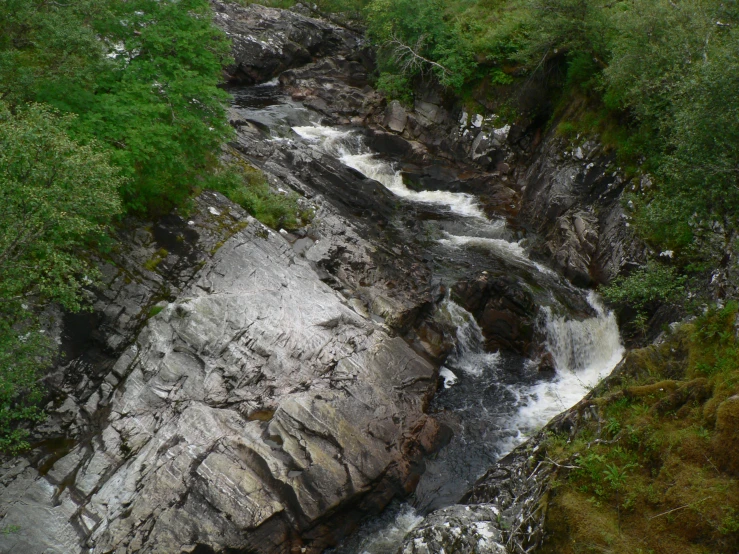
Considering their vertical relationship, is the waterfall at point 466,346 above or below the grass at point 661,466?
below

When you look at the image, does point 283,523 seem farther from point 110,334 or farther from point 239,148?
point 239,148

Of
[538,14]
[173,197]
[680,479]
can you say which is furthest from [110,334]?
[538,14]

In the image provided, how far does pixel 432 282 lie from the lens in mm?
23016

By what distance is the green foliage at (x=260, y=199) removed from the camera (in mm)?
20938

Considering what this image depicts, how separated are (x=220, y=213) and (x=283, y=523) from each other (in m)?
11.9

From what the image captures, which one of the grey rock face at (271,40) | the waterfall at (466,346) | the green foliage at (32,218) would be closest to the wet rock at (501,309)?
the waterfall at (466,346)

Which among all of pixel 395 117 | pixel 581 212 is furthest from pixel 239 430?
pixel 395 117

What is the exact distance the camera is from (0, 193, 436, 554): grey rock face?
12.3 m

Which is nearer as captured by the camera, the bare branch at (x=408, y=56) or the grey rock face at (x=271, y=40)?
the bare branch at (x=408, y=56)

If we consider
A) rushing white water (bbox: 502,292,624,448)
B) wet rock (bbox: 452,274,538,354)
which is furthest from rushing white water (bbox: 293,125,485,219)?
rushing white water (bbox: 502,292,624,448)

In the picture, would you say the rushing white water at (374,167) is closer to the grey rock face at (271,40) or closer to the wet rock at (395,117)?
the wet rock at (395,117)

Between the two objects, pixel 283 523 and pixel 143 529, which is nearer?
pixel 143 529

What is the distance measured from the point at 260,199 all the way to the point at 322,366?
867 centimetres

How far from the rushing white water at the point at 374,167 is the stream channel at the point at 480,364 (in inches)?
4.9
